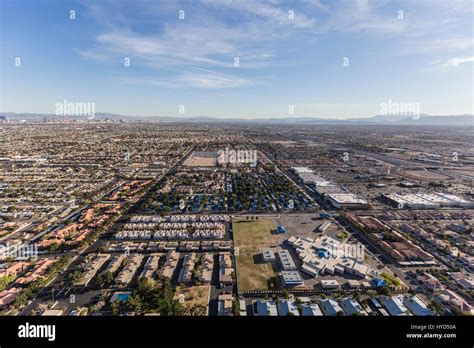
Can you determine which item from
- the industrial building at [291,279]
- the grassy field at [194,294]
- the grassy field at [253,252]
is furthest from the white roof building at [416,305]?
the grassy field at [194,294]

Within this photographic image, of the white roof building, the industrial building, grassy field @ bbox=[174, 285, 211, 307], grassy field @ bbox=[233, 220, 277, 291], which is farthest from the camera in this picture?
grassy field @ bbox=[233, 220, 277, 291]

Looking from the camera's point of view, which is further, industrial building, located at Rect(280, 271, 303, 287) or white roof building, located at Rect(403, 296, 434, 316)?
industrial building, located at Rect(280, 271, 303, 287)

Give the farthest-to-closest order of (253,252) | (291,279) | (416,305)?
(253,252)
(291,279)
(416,305)

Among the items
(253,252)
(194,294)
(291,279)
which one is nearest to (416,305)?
(291,279)

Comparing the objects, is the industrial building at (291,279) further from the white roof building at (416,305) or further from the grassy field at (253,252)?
the white roof building at (416,305)

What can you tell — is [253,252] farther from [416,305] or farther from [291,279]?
[416,305]

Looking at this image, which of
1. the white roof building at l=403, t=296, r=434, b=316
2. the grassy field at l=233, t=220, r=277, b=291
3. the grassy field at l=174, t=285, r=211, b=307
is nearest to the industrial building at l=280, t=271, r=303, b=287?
the grassy field at l=233, t=220, r=277, b=291

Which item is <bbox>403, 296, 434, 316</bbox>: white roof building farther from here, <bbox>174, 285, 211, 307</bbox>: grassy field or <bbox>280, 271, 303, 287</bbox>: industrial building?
<bbox>174, 285, 211, 307</bbox>: grassy field

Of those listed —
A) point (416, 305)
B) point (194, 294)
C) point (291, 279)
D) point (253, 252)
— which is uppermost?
point (253, 252)
